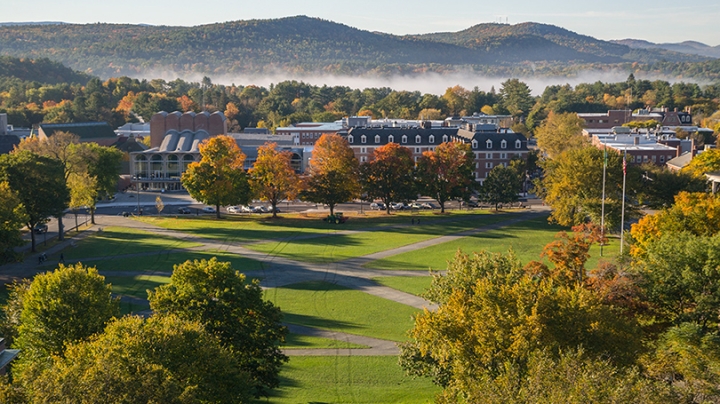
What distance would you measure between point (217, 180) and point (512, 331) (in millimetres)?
55389

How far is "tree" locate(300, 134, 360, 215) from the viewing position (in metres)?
77.0

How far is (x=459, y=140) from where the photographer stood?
321ft

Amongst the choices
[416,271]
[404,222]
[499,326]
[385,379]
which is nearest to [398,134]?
[404,222]

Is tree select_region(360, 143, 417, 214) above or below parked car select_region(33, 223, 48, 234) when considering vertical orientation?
above

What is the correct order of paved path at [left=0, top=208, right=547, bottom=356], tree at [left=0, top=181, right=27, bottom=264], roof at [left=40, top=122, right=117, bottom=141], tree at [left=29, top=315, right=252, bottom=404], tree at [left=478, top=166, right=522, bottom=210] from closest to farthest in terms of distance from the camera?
tree at [left=29, top=315, right=252, bottom=404], paved path at [left=0, top=208, right=547, bottom=356], tree at [left=0, top=181, right=27, bottom=264], tree at [left=478, top=166, right=522, bottom=210], roof at [left=40, top=122, right=117, bottom=141]

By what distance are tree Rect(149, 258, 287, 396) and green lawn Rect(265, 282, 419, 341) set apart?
10697mm

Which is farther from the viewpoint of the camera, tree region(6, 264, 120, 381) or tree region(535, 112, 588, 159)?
tree region(535, 112, 588, 159)

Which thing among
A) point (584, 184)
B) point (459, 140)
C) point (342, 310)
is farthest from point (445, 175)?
point (342, 310)

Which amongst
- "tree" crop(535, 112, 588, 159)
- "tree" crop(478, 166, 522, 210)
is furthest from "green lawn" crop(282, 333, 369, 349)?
"tree" crop(535, 112, 588, 159)

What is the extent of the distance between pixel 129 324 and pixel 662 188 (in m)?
60.3

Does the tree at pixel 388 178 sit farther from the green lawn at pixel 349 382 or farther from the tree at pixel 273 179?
the green lawn at pixel 349 382

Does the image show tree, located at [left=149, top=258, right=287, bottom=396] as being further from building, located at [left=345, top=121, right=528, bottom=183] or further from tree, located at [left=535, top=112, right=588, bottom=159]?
tree, located at [left=535, top=112, right=588, bottom=159]

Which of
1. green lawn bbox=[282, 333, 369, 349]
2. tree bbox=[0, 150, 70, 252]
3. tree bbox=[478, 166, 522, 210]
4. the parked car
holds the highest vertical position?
tree bbox=[0, 150, 70, 252]

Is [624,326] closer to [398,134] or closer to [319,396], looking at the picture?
[319,396]
